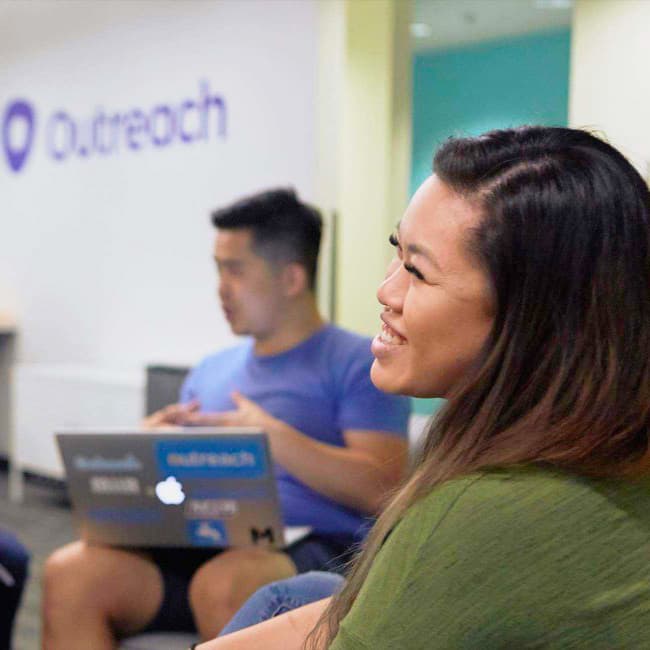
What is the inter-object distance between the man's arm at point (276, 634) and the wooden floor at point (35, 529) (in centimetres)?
183

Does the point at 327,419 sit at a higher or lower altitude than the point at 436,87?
lower

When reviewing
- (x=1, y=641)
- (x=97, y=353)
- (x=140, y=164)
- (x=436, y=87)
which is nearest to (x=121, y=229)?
(x=140, y=164)

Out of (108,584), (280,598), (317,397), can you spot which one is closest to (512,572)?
(280,598)

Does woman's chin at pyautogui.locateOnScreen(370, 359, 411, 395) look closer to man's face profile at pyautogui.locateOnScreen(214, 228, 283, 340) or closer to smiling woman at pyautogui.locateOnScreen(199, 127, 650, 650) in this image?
smiling woman at pyautogui.locateOnScreen(199, 127, 650, 650)

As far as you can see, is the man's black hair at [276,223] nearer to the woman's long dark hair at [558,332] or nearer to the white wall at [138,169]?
the woman's long dark hair at [558,332]

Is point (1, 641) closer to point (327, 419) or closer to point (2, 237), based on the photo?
point (327, 419)

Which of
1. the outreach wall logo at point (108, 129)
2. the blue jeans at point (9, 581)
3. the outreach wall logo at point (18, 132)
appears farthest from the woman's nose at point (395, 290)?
the outreach wall logo at point (18, 132)

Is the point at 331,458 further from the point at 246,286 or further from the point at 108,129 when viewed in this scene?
the point at 108,129

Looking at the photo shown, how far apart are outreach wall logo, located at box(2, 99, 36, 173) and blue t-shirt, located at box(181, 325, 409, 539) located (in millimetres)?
3627

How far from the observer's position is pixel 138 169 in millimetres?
4633

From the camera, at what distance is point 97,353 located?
4.93 metres

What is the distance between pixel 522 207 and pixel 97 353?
170 inches

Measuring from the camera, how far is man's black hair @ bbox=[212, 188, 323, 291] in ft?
6.95

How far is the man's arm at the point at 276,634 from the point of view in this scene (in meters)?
1.08
